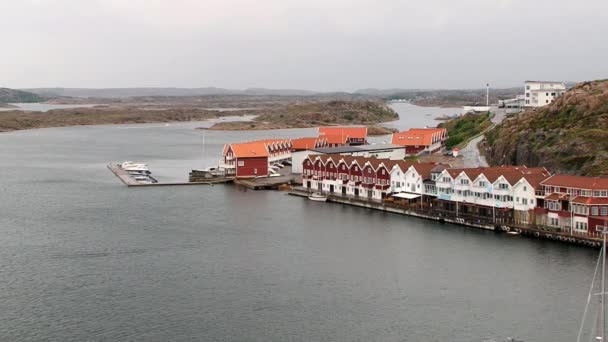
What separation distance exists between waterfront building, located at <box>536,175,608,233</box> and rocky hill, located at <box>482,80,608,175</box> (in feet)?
12.6

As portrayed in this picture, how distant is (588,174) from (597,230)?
576 cm

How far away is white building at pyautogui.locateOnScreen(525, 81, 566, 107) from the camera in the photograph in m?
52.4

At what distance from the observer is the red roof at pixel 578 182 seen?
2489 centimetres

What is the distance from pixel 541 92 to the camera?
52.7m

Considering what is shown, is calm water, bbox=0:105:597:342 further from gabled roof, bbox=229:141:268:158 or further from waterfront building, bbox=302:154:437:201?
gabled roof, bbox=229:141:268:158

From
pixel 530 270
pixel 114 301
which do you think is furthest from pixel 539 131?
pixel 114 301

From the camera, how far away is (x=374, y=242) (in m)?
25.4

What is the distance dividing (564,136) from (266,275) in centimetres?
1909

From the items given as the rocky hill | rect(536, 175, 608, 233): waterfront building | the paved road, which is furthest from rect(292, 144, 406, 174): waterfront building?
rect(536, 175, 608, 233): waterfront building

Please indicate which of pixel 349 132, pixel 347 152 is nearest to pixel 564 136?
pixel 347 152

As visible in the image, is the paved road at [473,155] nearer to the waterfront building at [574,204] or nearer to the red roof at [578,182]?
the red roof at [578,182]

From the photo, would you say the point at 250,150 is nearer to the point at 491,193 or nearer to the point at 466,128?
the point at 491,193

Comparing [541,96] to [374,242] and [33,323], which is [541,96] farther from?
[33,323]

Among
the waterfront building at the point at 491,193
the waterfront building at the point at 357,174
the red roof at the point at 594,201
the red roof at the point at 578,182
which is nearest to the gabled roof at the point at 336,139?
the waterfront building at the point at 357,174
